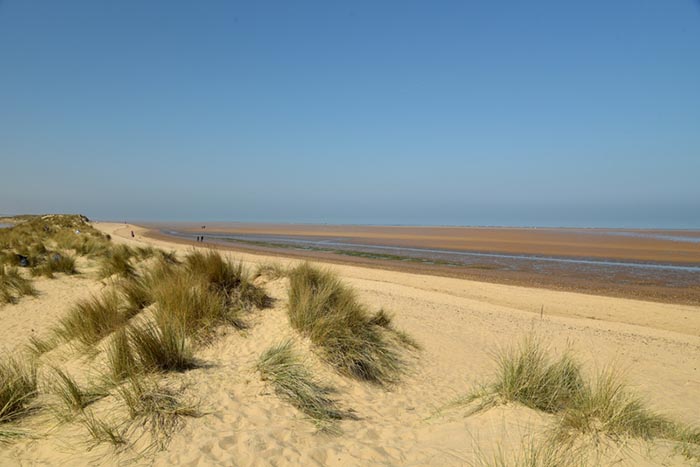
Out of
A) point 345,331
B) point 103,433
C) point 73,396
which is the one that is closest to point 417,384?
point 345,331

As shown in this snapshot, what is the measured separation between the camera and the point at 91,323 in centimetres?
664

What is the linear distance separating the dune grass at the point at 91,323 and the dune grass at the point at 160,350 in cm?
207

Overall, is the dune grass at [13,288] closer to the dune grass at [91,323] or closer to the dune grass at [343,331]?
the dune grass at [91,323]

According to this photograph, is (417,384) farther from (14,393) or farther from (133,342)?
(14,393)

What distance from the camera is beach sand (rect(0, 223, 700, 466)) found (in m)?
3.57

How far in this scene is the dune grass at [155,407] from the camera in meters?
3.69

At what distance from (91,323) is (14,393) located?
118 inches

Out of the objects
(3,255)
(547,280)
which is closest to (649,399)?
(547,280)

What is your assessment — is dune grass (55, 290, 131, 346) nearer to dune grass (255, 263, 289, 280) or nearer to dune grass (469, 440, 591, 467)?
dune grass (255, 263, 289, 280)

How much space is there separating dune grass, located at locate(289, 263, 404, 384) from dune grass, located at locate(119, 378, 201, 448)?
258cm

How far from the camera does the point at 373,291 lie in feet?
43.6

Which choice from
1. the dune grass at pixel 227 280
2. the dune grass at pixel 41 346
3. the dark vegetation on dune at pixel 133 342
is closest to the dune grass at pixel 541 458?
the dark vegetation on dune at pixel 133 342

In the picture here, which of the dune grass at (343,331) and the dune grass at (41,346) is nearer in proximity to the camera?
the dune grass at (343,331)

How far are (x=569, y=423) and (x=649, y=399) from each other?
11.1 feet
